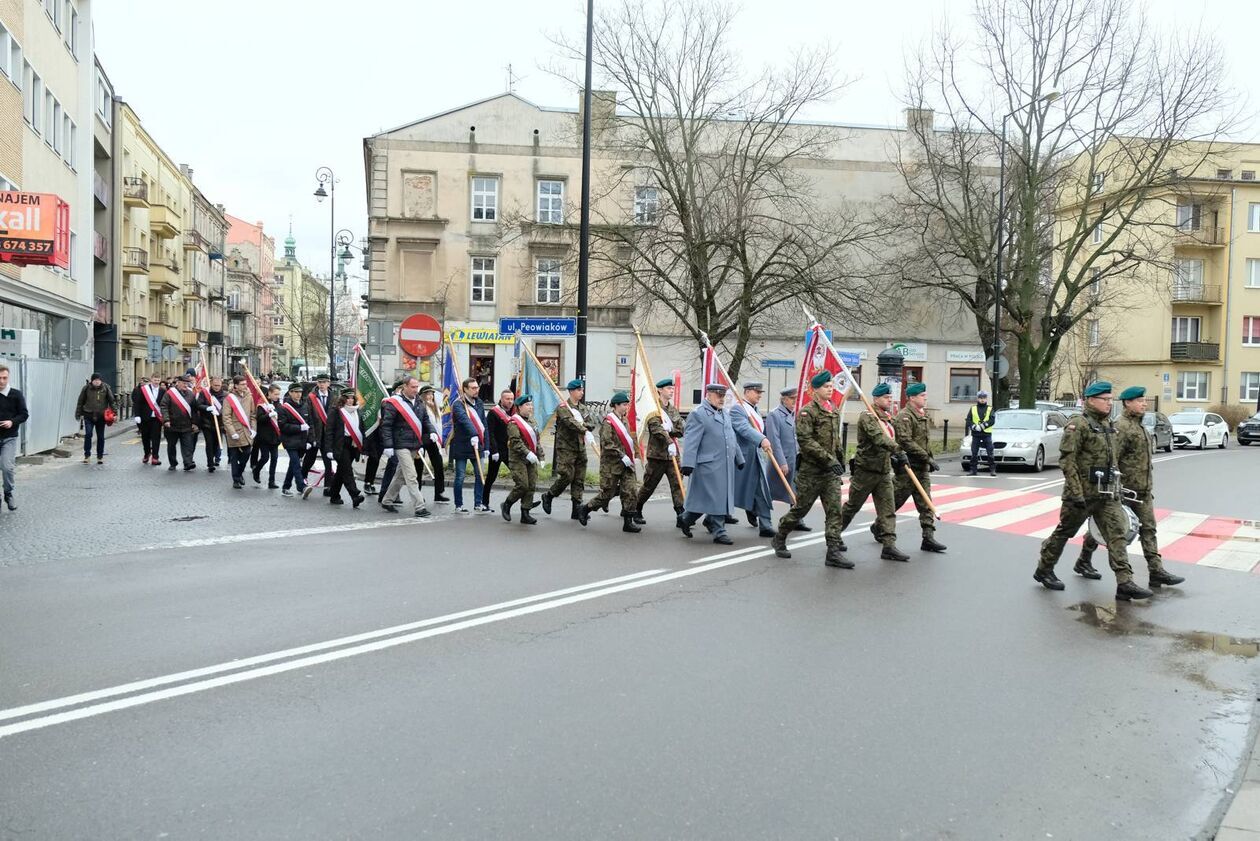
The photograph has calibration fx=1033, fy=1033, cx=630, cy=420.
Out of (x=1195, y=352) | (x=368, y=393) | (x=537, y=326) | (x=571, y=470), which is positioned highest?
(x=1195, y=352)

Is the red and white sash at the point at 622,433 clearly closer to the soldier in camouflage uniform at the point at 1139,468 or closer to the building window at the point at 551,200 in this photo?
the soldier in camouflage uniform at the point at 1139,468

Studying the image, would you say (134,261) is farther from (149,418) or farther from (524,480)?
(524,480)

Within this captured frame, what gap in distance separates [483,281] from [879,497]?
114ft

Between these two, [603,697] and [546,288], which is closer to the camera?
[603,697]

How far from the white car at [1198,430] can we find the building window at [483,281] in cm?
2621

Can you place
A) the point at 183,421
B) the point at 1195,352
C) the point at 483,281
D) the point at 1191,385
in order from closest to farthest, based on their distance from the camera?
1. the point at 183,421
2. the point at 483,281
3. the point at 1195,352
4. the point at 1191,385

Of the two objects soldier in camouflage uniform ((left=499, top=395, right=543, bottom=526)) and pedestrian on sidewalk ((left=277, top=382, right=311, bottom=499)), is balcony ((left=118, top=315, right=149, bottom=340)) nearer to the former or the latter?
pedestrian on sidewalk ((left=277, top=382, right=311, bottom=499))

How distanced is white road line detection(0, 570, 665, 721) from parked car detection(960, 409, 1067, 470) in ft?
55.8

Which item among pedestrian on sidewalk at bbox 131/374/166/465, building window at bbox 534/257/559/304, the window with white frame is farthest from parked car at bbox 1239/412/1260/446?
pedestrian on sidewalk at bbox 131/374/166/465

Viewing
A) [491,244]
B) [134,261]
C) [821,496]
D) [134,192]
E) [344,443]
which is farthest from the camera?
[134,261]

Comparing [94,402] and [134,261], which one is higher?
[134,261]

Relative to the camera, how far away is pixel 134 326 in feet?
177

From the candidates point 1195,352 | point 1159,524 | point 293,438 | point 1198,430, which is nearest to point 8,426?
point 293,438

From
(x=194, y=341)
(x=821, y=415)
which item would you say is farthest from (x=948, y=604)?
(x=194, y=341)
